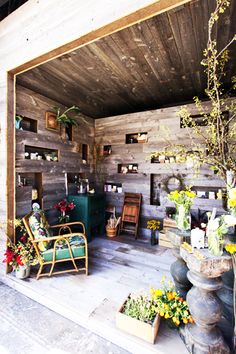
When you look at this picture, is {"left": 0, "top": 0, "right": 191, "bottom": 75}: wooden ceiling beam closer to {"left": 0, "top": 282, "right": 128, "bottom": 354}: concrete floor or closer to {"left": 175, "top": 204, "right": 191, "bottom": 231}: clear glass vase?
{"left": 175, "top": 204, "right": 191, "bottom": 231}: clear glass vase

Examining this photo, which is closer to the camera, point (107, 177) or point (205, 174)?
point (205, 174)

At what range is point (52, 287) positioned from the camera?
217 cm

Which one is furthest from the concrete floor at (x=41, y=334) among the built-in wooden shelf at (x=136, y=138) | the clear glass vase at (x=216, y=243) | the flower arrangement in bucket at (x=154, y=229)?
the built-in wooden shelf at (x=136, y=138)

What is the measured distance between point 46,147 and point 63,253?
Result: 1.86 m

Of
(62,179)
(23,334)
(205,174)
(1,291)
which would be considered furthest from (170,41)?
(1,291)

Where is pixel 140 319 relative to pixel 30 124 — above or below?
below

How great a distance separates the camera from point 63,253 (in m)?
2.38

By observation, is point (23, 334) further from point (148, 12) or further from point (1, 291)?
point (148, 12)

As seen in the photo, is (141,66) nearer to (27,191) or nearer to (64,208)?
(27,191)

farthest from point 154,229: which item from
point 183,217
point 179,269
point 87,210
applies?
point 183,217

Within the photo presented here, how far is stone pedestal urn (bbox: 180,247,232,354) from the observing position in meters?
1.25

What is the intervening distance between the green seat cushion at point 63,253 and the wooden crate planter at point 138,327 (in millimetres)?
989

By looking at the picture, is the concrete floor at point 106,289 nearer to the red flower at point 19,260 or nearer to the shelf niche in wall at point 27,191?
the red flower at point 19,260

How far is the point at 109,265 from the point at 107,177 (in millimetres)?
2150
